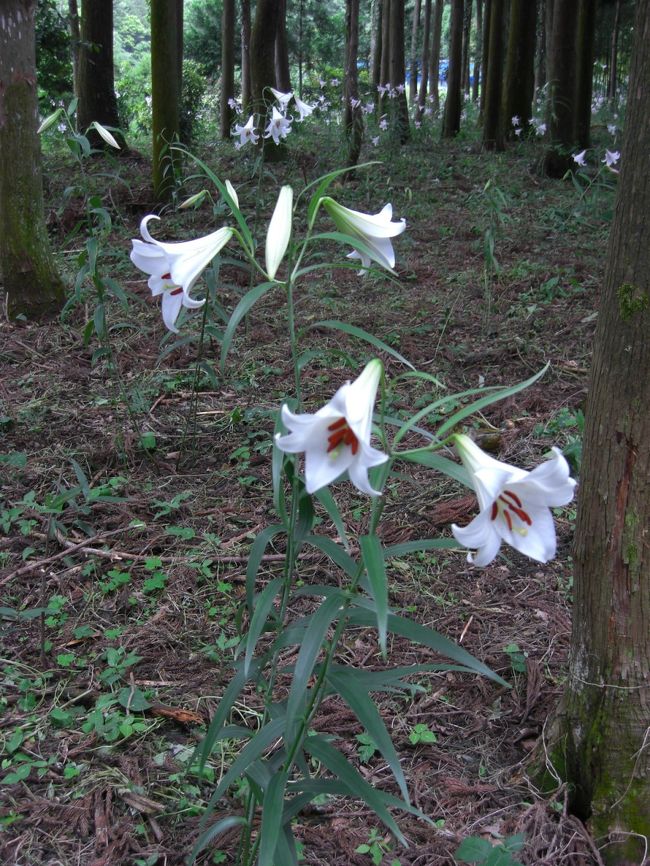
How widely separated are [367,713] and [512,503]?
386 millimetres

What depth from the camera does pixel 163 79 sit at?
5875 mm

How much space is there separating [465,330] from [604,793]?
116 inches

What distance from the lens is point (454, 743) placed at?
1776 mm

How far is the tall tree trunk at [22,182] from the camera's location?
383 centimetres

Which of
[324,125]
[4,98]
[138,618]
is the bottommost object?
[324,125]

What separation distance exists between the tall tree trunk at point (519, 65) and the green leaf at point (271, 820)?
9.61m

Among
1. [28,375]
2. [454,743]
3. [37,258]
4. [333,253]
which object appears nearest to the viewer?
[454,743]

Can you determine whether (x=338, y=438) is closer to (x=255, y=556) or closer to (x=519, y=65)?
(x=255, y=556)

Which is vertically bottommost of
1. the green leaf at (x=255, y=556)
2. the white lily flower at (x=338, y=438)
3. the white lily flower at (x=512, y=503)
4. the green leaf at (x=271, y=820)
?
the green leaf at (x=271, y=820)

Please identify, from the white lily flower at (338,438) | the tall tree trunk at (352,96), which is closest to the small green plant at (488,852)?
the white lily flower at (338,438)

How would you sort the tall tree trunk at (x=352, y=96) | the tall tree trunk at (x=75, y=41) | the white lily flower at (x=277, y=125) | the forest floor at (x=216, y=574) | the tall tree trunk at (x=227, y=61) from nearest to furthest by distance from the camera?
1. the forest floor at (x=216, y=574)
2. the white lily flower at (x=277, y=125)
3. the tall tree trunk at (x=352, y=96)
4. the tall tree trunk at (x=75, y=41)
5. the tall tree trunk at (x=227, y=61)

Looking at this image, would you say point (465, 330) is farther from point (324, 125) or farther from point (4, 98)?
point (324, 125)

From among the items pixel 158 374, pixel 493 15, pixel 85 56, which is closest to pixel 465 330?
pixel 158 374

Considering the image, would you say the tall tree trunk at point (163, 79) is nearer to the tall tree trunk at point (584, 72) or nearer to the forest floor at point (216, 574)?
the forest floor at point (216, 574)
